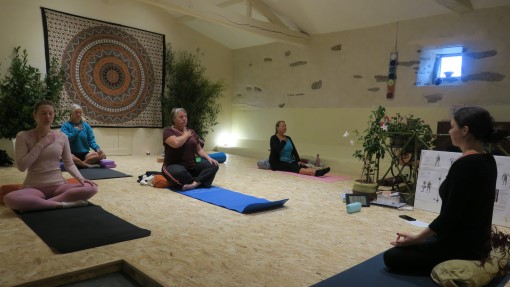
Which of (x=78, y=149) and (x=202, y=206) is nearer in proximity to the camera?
(x=202, y=206)

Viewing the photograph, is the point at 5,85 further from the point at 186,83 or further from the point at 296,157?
the point at 296,157

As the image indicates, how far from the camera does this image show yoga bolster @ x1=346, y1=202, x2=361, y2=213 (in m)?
3.17

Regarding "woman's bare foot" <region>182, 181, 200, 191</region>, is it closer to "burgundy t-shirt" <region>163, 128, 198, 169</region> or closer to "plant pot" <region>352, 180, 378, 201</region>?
"burgundy t-shirt" <region>163, 128, 198, 169</region>

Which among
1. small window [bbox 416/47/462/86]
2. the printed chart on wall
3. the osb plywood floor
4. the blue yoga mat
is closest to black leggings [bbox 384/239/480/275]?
the osb plywood floor

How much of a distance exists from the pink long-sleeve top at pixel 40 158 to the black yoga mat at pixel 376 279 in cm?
214

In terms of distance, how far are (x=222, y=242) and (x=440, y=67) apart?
4.32 meters

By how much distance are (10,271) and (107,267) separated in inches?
17.4

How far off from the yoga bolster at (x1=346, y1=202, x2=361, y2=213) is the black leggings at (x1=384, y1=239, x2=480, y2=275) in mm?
1251

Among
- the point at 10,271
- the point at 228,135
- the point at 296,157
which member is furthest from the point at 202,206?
the point at 228,135

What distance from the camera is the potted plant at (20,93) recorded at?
4.94m

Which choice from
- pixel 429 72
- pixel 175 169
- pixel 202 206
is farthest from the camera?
pixel 429 72

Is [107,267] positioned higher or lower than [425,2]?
lower

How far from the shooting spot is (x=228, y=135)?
323 inches

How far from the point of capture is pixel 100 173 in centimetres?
457
